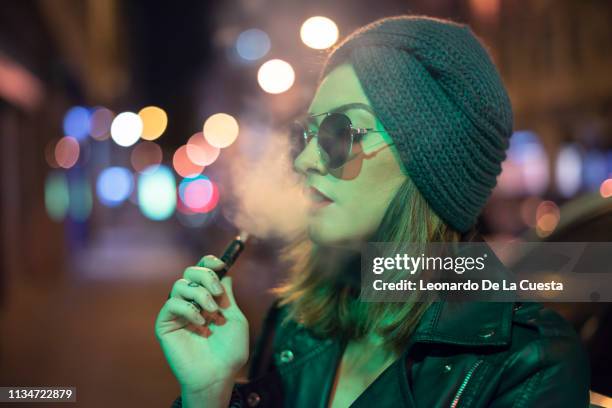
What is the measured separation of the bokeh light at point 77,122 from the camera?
1503cm

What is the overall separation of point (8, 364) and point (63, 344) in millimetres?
927

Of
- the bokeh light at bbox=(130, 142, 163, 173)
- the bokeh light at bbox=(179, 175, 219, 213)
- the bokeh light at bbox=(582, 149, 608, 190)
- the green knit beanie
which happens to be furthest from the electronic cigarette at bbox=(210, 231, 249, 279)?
the bokeh light at bbox=(130, 142, 163, 173)

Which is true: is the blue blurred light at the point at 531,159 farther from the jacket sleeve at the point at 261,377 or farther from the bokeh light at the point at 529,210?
the jacket sleeve at the point at 261,377

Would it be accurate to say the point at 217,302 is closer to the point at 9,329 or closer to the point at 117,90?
the point at 9,329

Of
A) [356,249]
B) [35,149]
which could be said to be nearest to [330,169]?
[356,249]

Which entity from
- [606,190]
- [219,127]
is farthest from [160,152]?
[606,190]

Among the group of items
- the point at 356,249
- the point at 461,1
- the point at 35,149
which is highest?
the point at 461,1

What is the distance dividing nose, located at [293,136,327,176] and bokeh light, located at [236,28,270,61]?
11.3 metres

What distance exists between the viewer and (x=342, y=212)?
1713mm

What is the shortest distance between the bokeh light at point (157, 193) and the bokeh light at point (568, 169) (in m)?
17.9

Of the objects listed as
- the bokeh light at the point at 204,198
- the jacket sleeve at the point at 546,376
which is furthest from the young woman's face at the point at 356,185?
the bokeh light at the point at 204,198

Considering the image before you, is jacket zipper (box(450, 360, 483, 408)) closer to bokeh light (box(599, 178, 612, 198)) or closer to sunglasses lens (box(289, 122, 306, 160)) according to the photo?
sunglasses lens (box(289, 122, 306, 160))

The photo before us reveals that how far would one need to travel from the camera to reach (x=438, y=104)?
5.53ft

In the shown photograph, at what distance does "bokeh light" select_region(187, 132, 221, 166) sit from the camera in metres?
29.1
